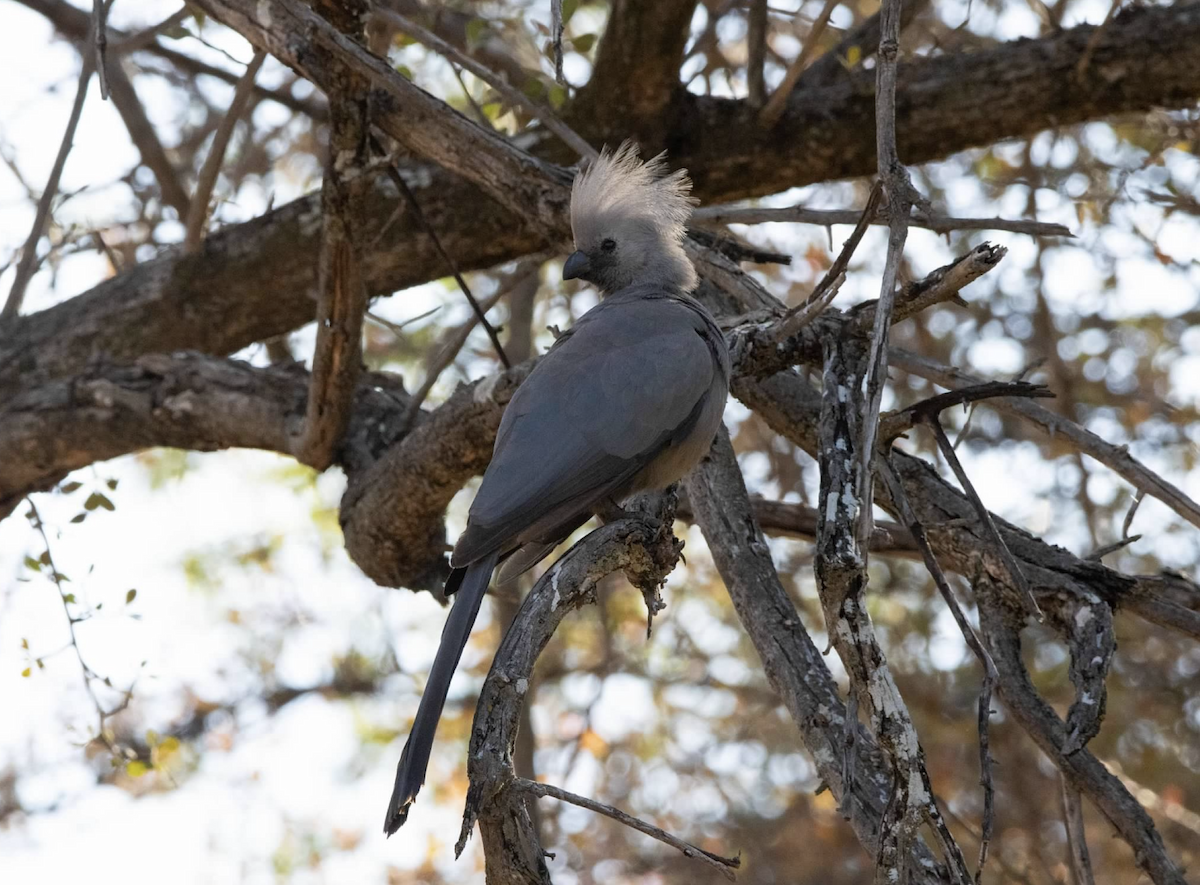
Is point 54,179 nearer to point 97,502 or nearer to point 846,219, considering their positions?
point 97,502

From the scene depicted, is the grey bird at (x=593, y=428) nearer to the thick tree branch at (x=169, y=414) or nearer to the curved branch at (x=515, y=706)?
the curved branch at (x=515, y=706)

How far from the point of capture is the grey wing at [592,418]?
11.6 feet

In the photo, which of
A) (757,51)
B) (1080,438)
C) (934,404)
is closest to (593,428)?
(934,404)

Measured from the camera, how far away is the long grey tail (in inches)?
102

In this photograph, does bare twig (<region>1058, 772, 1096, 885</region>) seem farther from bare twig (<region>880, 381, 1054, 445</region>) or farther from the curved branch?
the curved branch

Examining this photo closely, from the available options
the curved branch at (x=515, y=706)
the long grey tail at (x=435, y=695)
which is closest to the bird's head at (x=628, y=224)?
the long grey tail at (x=435, y=695)

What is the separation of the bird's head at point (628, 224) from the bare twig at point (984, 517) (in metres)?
1.67

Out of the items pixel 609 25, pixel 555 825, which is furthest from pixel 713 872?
pixel 609 25

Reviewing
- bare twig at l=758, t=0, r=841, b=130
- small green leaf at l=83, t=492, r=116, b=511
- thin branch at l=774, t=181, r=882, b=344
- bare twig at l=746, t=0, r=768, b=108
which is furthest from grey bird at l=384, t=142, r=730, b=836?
small green leaf at l=83, t=492, r=116, b=511

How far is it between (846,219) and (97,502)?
3016 mm

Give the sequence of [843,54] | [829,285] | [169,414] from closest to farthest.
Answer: [829,285], [169,414], [843,54]

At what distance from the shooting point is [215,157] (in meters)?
4.98

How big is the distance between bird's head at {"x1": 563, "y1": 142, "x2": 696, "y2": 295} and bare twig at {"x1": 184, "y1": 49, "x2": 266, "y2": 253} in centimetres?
136

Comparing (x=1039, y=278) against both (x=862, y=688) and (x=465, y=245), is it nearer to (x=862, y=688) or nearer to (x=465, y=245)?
(x=465, y=245)
